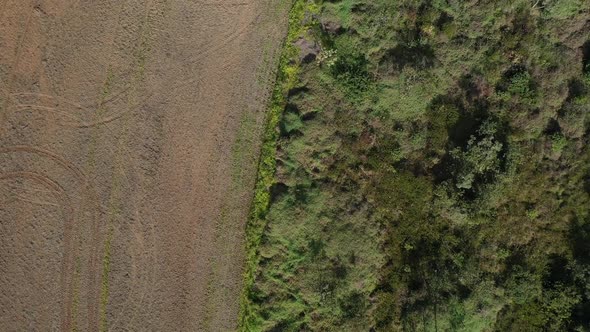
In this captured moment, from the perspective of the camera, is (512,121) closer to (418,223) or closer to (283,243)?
(418,223)

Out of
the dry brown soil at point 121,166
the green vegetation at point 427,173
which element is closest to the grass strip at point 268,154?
the green vegetation at point 427,173

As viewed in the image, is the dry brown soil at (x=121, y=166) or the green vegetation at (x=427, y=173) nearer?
the dry brown soil at (x=121, y=166)

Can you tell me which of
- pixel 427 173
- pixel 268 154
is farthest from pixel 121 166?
pixel 427 173

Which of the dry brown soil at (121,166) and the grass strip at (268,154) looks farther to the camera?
the grass strip at (268,154)

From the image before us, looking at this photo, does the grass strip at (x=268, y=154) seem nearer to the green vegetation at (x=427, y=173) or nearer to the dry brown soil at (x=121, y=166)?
the green vegetation at (x=427, y=173)

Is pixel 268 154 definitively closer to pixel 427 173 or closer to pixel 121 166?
pixel 121 166

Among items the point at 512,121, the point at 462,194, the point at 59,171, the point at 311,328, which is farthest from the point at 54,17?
the point at 512,121
